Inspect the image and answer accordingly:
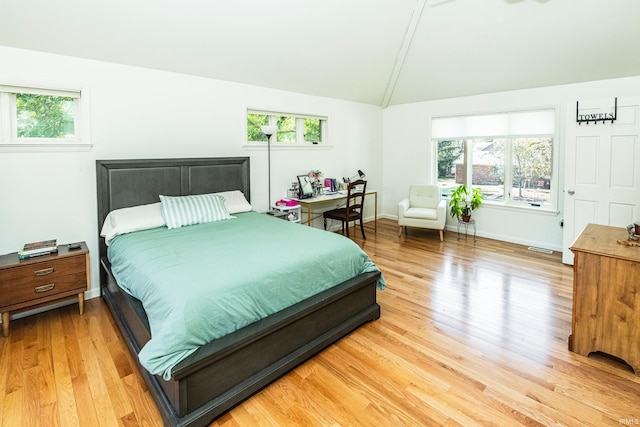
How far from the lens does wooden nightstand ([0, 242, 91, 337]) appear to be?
2.53 meters

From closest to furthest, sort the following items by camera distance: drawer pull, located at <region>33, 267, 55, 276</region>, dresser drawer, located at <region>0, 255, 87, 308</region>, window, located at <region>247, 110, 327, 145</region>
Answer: dresser drawer, located at <region>0, 255, 87, 308</region> < drawer pull, located at <region>33, 267, 55, 276</region> < window, located at <region>247, 110, 327, 145</region>

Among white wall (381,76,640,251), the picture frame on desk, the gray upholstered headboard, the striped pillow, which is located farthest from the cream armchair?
the striped pillow

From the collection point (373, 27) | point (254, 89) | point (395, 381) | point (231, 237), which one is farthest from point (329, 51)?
point (395, 381)

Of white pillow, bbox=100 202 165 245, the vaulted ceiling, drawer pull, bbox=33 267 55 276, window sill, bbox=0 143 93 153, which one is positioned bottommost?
drawer pull, bbox=33 267 55 276

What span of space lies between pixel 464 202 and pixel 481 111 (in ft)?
4.56

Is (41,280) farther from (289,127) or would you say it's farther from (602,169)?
(602,169)

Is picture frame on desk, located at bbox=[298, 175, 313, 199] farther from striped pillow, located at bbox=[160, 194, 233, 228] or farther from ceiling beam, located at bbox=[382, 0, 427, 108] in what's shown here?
ceiling beam, located at bbox=[382, 0, 427, 108]

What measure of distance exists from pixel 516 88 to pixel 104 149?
16.7ft

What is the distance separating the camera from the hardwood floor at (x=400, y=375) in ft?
5.84

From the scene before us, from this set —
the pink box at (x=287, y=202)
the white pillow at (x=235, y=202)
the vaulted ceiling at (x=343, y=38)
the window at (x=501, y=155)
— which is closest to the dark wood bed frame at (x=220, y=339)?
the white pillow at (x=235, y=202)

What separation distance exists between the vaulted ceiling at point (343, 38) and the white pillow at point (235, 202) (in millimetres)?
1368

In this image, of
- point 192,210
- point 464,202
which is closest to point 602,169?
point 464,202

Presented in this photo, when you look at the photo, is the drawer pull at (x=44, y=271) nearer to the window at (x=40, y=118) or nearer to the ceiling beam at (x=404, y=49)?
the window at (x=40, y=118)

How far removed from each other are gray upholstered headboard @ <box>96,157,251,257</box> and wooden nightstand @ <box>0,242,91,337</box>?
0.45 metres
